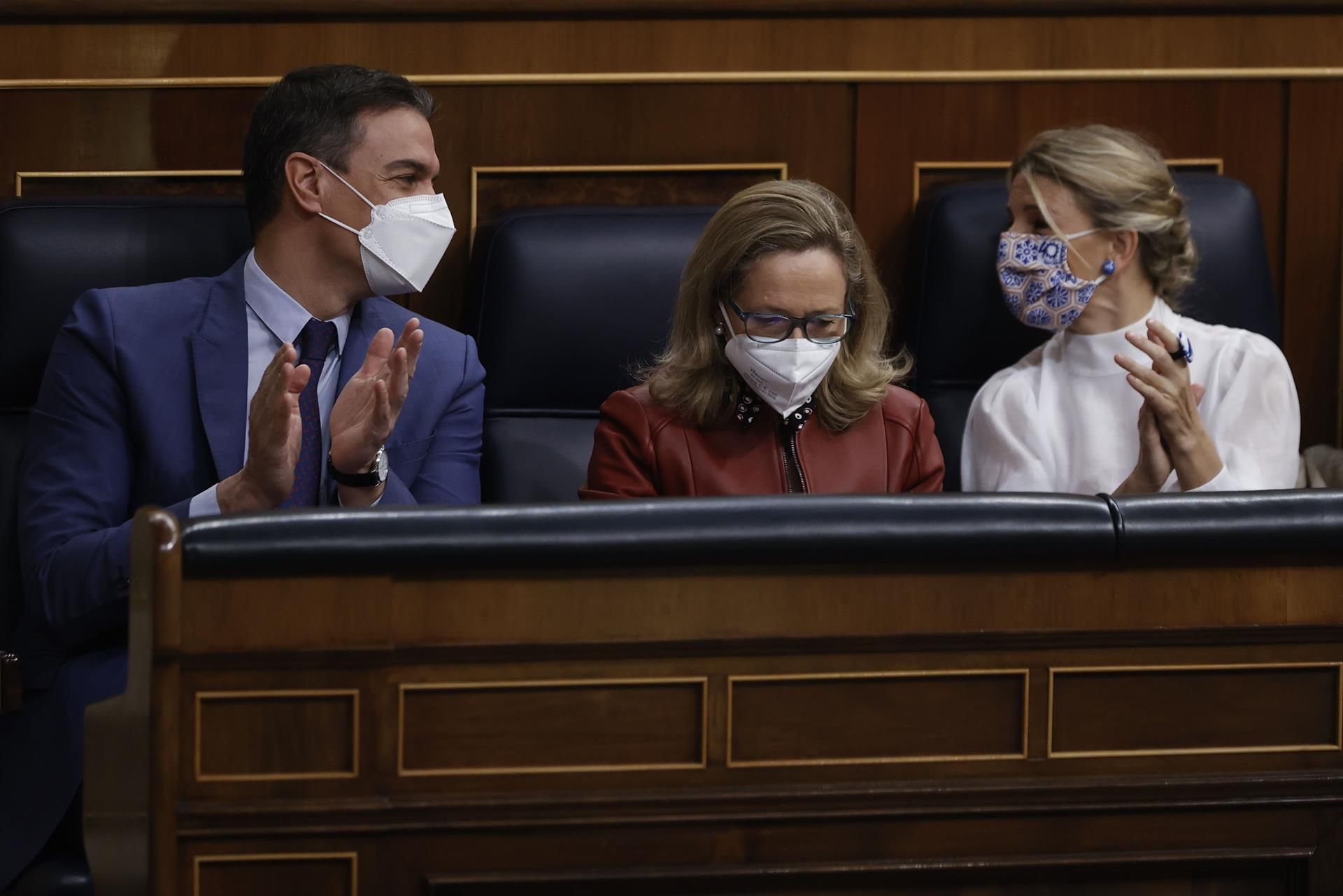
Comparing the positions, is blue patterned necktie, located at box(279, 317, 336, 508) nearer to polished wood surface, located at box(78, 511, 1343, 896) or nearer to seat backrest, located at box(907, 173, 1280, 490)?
Result: polished wood surface, located at box(78, 511, 1343, 896)

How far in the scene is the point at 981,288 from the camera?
2.33 metres

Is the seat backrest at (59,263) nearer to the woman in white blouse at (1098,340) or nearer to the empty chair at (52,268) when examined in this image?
the empty chair at (52,268)

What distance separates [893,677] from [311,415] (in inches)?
36.5

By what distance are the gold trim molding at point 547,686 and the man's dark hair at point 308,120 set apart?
101 centimetres

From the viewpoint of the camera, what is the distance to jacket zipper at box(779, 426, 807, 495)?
6.40ft

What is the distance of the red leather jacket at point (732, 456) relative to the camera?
1.94 meters

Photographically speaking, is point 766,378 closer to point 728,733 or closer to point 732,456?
point 732,456

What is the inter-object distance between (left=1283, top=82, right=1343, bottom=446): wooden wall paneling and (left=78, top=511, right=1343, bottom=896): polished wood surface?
4.39ft

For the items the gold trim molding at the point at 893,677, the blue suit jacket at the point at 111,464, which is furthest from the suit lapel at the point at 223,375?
the gold trim molding at the point at 893,677

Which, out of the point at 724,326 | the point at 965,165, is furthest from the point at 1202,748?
the point at 965,165

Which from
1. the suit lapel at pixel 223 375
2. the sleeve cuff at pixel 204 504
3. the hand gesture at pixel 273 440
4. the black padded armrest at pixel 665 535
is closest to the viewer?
the black padded armrest at pixel 665 535

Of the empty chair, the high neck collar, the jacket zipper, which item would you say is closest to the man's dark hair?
the empty chair

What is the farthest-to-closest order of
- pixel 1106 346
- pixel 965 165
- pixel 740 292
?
pixel 965 165 → pixel 1106 346 → pixel 740 292

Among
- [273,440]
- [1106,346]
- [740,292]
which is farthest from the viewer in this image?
[1106,346]
